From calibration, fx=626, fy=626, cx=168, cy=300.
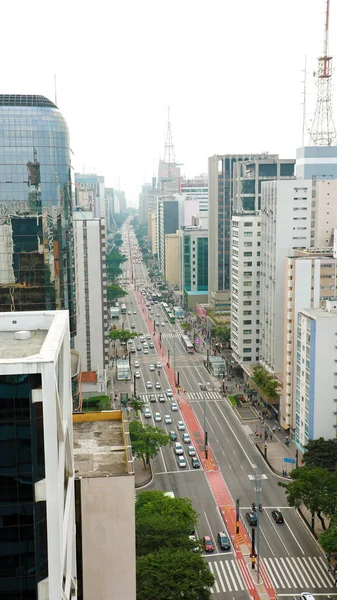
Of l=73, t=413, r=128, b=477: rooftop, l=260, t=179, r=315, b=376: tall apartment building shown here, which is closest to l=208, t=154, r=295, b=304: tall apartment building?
l=260, t=179, r=315, b=376: tall apartment building

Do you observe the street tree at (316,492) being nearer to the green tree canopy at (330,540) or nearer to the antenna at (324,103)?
the green tree canopy at (330,540)

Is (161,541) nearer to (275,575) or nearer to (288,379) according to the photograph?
(275,575)

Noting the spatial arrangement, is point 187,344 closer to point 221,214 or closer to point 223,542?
point 221,214

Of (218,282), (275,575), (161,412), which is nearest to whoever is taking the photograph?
(275,575)

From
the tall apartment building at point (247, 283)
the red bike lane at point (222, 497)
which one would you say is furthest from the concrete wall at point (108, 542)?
the tall apartment building at point (247, 283)

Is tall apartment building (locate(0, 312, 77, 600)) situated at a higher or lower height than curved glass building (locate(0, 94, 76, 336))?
lower

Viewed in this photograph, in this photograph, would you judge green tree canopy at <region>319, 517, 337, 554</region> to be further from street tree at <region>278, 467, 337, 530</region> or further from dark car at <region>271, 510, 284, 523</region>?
dark car at <region>271, 510, 284, 523</region>

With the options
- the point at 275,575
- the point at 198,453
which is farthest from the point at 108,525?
the point at 198,453

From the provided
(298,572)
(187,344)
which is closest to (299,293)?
(298,572)
